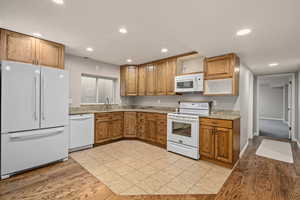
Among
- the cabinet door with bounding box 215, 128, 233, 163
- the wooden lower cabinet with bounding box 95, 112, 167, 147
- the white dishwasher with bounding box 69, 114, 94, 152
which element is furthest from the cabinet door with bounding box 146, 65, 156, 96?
the cabinet door with bounding box 215, 128, 233, 163

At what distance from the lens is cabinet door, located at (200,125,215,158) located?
9.35ft

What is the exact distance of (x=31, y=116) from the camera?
95.5 inches

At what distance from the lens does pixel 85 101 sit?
14.0ft

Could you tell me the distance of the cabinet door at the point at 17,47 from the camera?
92.1 inches

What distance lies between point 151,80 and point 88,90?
2033mm

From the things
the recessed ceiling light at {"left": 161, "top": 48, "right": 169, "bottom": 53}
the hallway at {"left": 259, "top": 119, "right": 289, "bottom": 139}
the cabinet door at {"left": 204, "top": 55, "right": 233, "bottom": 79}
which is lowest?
the hallway at {"left": 259, "top": 119, "right": 289, "bottom": 139}

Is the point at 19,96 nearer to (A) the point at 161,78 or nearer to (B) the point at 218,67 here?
(A) the point at 161,78

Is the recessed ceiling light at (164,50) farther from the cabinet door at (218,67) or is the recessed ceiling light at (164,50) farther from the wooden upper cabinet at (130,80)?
the wooden upper cabinet at (130,80)

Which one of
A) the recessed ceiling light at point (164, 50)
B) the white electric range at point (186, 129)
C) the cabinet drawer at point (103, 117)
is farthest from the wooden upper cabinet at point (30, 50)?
the white electric range at point (186, 129)

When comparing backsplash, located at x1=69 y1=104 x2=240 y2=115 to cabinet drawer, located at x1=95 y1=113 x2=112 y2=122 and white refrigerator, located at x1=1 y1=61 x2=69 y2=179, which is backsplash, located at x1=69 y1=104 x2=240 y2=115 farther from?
white refrigerator, located at x1=1 y1=61 x2=69 y2=179

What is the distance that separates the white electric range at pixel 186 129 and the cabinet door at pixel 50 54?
2.83 m

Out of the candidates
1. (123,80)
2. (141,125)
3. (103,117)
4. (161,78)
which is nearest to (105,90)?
(123,80)

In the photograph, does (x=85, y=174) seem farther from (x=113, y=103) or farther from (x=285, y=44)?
(x=285, y=44)

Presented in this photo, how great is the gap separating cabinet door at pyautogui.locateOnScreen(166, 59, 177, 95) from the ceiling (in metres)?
0.77
